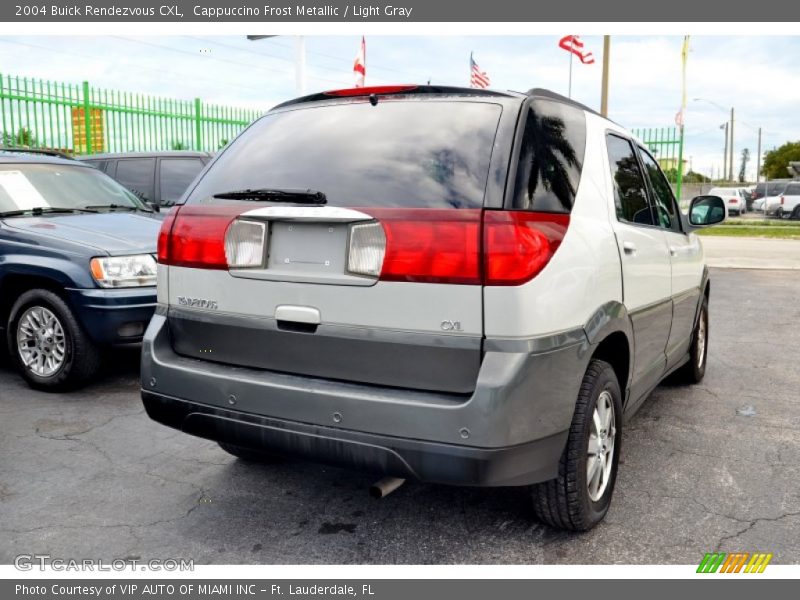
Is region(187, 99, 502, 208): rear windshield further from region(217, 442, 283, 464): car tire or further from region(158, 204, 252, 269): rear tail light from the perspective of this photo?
region(217, 442, 283, 464): car tire

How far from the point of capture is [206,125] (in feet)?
57.7

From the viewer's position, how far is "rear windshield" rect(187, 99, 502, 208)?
2.70 metres

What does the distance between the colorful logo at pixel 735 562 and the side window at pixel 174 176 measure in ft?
25.4

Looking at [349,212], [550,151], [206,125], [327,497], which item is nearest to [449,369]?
[349,212]

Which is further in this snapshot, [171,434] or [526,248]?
[171,434]

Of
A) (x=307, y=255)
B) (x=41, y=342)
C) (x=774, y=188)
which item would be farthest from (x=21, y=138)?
(x=774, y=188)

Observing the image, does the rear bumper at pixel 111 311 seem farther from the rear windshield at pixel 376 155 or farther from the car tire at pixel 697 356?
the car tire at pixel 697 356

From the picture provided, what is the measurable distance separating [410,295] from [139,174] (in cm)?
765

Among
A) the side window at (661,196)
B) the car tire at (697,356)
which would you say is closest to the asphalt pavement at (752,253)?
the car tire at (697,356)

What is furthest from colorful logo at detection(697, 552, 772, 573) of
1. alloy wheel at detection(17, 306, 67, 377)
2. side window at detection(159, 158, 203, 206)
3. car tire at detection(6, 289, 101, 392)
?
side window at detection(159, 158, 203, 206)

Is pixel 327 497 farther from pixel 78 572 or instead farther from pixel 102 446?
pixel 102 446

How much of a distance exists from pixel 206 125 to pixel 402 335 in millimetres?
16144

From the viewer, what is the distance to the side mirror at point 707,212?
15.8 ft

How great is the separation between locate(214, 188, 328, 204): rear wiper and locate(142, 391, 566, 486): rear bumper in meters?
0.83
